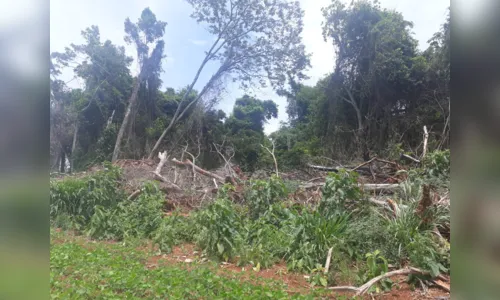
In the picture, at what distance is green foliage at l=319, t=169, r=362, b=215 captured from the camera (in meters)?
3.38

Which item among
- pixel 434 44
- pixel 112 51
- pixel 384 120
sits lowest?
pixel 384 120

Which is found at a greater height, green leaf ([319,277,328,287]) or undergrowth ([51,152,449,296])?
undergrowth ([51,152,449,296])

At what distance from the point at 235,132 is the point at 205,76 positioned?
1213 mm

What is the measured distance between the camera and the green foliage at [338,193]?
11.1 ft

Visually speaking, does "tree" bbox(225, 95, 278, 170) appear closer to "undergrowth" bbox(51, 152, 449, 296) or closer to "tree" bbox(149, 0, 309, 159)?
"tree" bbox(149, 0, 309, 159)

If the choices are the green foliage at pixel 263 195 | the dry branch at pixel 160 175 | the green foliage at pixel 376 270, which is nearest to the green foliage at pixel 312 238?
the green foliage at pixel 376 270

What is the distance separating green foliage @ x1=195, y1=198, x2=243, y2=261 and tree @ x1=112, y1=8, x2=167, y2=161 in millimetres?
3022

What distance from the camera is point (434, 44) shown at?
4.48 meters

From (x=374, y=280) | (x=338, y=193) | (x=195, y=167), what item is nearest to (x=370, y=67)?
(x=338, y=193)

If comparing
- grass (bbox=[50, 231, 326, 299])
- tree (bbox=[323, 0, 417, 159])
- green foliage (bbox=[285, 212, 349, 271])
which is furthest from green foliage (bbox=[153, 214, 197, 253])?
tree (bbox=[323, 0, 417, 159])
